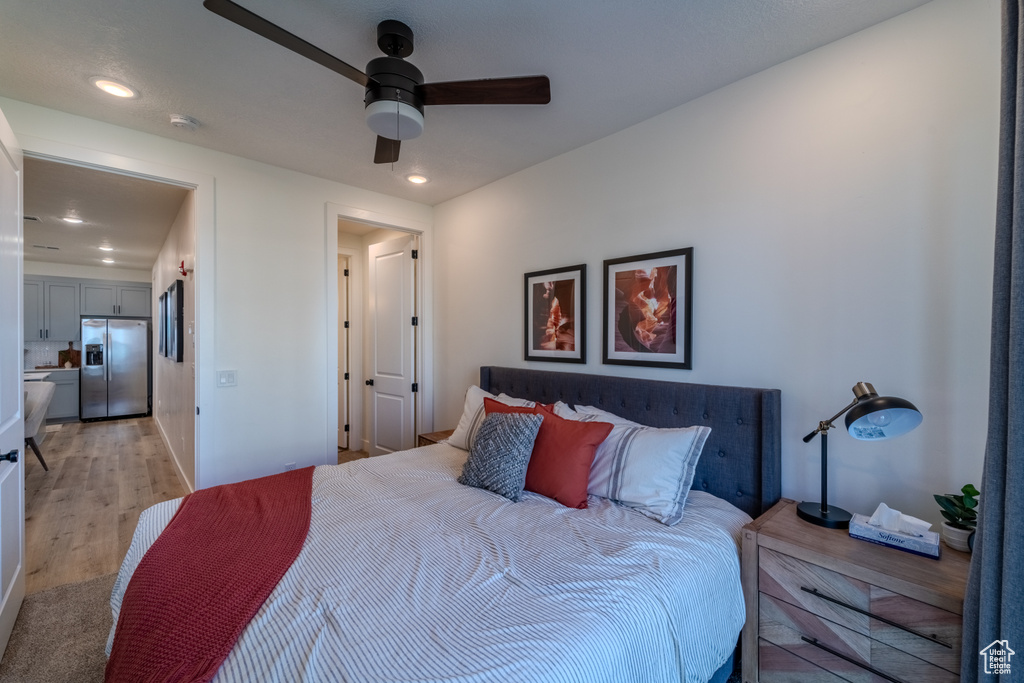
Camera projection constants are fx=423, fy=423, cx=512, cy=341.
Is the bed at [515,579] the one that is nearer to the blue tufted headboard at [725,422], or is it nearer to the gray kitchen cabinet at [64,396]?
the blue tufted headboard at [725,422]

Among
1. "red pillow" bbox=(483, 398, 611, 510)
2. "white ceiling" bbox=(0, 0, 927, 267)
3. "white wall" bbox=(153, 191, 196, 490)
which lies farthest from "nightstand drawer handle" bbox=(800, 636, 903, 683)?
"white wall" bbox=(153, 191, 196, 490)

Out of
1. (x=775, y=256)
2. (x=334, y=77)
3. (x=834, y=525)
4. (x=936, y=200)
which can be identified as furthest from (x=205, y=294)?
(x=936, y=200)

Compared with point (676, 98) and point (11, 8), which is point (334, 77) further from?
point (676, 98)

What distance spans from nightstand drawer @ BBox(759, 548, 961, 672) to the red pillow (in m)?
0.72

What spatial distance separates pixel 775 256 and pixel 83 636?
364cm

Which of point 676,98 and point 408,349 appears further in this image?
point 408,349

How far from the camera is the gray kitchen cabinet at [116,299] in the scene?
272 inches

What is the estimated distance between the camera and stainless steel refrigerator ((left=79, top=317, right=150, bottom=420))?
263 inches

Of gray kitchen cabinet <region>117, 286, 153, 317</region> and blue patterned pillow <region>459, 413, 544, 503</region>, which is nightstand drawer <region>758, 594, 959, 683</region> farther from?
gray kitchen cabinet <region>117, 286, 153, 317</region>

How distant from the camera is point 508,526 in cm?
166

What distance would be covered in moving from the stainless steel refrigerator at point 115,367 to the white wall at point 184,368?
2545 millimetres

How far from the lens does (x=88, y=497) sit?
363cm

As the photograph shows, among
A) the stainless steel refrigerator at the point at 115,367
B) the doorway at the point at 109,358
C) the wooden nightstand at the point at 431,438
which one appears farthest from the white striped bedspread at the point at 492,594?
the stainless steel refrigerator at the point at 115,367

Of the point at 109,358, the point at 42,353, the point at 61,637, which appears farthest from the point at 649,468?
the point at 42,353
